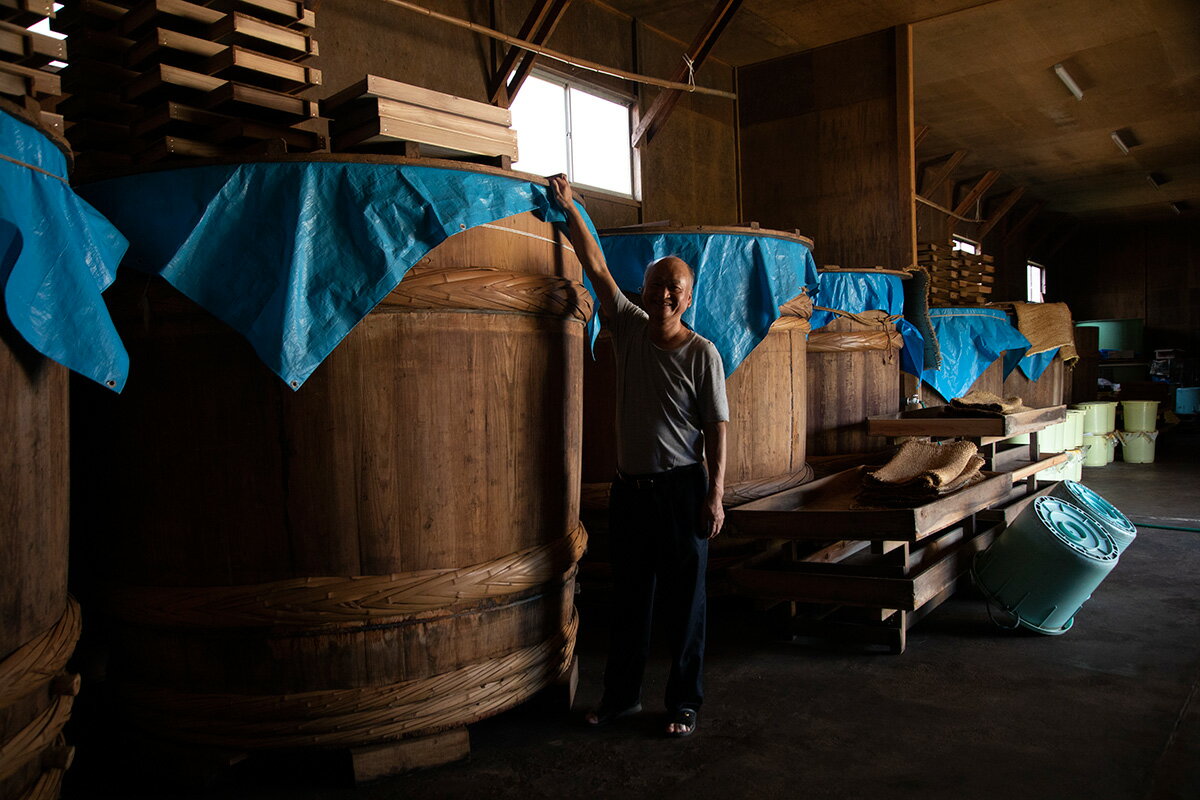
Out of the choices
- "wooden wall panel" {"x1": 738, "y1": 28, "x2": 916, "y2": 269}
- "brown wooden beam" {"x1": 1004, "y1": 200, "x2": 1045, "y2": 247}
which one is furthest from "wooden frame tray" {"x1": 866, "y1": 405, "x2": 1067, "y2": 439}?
"brown wooden beam" {"x1": 1004, "y1": 200, "x2": 1045, "y2": 247}

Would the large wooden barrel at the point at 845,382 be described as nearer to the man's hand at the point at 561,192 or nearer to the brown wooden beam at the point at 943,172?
the man's hand at the point at 561,192

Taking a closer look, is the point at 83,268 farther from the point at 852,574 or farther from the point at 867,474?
the point at 867,474

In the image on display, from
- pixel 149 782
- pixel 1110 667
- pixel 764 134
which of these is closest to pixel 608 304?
pixel 149 782

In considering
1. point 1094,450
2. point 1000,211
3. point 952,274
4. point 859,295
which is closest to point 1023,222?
point 1000,211

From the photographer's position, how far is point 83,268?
2150 millimetres

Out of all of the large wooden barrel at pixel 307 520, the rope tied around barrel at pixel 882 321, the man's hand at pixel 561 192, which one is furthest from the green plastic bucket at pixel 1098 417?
the large wooden barrel at pixel 307 520

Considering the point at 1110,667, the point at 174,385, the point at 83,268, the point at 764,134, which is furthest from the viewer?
the point at 764,134

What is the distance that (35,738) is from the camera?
2.12m

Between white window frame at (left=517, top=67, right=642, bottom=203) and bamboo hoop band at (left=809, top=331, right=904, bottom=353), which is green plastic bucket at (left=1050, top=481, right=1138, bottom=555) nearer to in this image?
bamboo hoop band at (left=809, top=331, right=904, bottom=353)

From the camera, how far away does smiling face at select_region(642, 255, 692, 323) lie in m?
→ 3.06

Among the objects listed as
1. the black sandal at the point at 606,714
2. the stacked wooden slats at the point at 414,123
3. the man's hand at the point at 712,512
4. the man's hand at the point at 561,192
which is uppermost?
the stacked wooden slats at the point at 414,123

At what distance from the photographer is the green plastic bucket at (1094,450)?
414 inches

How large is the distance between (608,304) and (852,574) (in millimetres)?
1753

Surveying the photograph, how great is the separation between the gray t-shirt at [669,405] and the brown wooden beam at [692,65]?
6.29 meters
